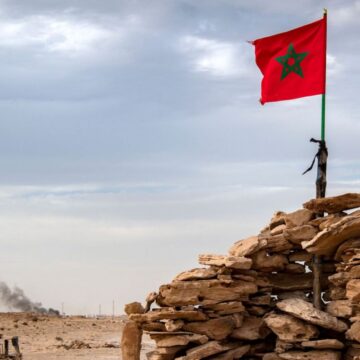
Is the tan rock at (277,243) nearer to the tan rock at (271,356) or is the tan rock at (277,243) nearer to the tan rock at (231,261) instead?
the tan rock at (231,261)

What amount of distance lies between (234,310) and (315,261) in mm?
3373

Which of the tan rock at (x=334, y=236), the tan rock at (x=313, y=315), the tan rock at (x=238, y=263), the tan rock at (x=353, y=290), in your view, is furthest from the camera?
the tan rock at (x=238, y=263)

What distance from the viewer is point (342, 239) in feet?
93.5

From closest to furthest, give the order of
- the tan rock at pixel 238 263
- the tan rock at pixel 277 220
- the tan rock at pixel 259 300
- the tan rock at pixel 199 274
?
the tan rock at pixel 238 263 < the tan rock at pixel 199 274 < the tan rock at pixel 259 300 < the tan rock at pixel 277 220

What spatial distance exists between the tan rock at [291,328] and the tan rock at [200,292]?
1592 mm

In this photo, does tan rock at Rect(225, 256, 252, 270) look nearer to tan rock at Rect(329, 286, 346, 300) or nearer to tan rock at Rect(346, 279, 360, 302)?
tan rock at Rect(329, 286, 346, 300)

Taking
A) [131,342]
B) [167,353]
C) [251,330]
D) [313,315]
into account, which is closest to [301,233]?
[313,315]

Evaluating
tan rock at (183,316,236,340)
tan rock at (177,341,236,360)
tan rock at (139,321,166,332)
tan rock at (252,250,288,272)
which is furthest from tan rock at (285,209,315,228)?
tan rock at (139,321,166,332)

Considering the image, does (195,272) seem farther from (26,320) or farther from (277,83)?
(26,320)

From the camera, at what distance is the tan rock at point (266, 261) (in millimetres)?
29484

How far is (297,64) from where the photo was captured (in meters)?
30.0

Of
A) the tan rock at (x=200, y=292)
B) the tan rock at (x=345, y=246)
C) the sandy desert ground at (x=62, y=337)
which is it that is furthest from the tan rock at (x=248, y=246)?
the sandy desert ground at (x=62, y=337)

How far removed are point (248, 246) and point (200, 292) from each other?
241 centimetres

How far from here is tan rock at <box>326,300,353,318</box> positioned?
2772 centimetres
